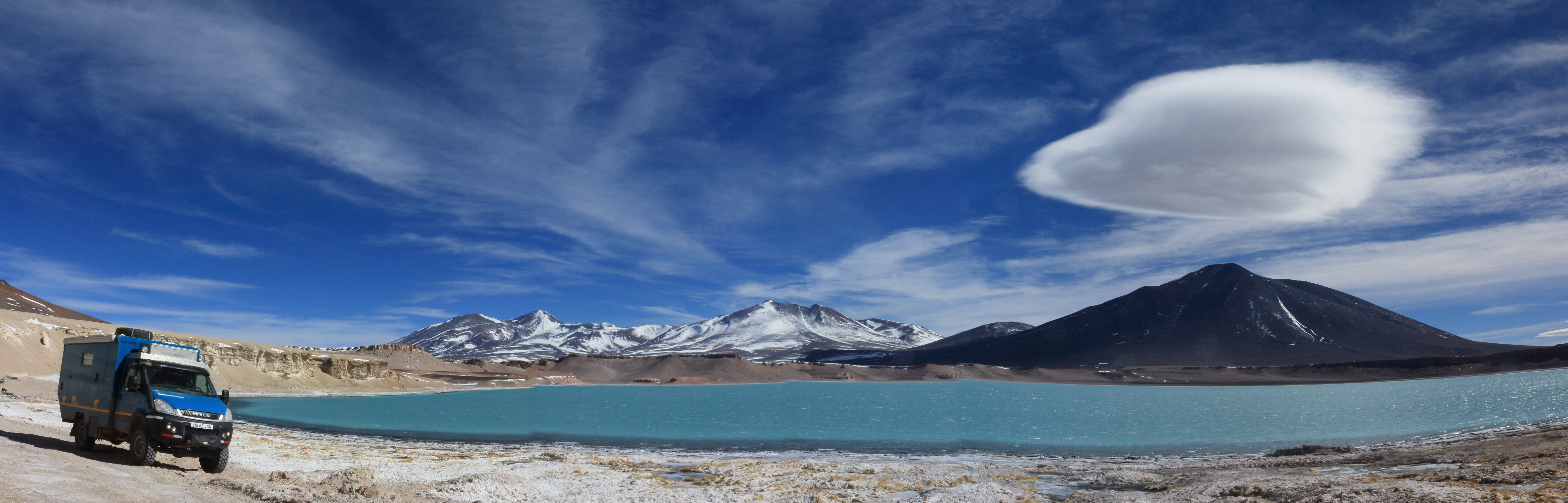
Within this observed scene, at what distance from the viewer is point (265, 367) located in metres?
92.8

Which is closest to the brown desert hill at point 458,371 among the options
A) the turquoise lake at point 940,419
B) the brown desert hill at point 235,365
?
the brown desert hill at point 235,365

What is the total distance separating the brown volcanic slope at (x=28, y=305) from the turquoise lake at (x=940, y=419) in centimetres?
11324

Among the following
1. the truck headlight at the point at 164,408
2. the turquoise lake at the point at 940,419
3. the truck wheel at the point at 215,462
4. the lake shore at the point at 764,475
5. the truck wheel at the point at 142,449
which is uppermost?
the truck headlight at the point at 164,408

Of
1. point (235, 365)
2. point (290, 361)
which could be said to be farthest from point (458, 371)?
point (235, 365)

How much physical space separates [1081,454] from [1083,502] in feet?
54.2

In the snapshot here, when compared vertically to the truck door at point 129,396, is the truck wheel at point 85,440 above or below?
below

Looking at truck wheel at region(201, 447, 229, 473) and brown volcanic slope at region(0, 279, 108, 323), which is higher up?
brown volcanic slope at region(0, 279, 108, 323)

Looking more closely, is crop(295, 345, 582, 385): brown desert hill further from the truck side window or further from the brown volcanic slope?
the truck side window

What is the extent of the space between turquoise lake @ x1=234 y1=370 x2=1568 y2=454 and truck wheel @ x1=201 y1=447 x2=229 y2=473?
1929 cm

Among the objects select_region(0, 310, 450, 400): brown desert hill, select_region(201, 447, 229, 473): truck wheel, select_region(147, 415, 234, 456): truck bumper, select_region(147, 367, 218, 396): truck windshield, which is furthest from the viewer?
select_region(0, 310, 450, 400): brown desert hill

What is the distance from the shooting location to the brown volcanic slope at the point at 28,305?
5965 inches

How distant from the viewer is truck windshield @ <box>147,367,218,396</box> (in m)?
18.7

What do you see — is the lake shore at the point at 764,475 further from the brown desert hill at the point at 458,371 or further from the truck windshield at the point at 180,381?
the brown desert hill at the point at 458,371

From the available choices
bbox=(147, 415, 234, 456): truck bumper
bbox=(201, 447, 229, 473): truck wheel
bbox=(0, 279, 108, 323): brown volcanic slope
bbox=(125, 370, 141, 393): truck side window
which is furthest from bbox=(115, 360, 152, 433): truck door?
bbox=(0, 279, 108, 323): brown volcanic slope
